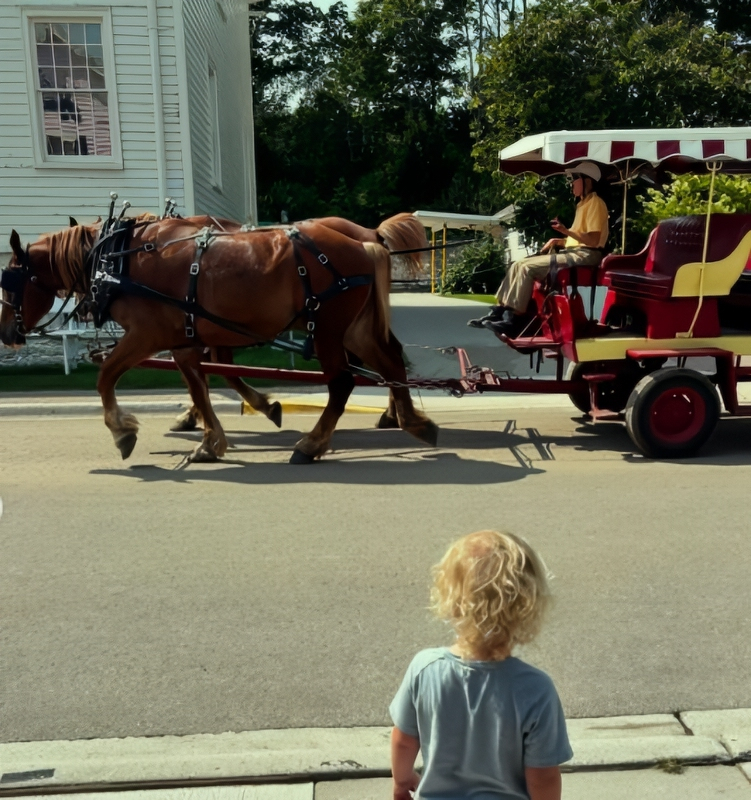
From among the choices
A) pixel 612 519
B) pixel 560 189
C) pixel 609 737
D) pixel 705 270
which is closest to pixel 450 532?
pixel 612 519

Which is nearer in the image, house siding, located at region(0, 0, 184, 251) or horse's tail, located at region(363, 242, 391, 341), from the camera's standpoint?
horse's tail, located at region(363, 242, 391, 341)

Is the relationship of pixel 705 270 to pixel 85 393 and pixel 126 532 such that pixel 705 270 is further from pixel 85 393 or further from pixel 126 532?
pixel 85 393

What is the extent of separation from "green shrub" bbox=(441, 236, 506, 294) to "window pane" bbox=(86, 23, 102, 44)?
1729 cm

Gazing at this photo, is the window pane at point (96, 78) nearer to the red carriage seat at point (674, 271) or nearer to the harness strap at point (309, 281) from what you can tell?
the harness strap at point (309, 281)

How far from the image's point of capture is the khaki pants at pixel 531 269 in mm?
7777

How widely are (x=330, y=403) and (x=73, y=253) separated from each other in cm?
256

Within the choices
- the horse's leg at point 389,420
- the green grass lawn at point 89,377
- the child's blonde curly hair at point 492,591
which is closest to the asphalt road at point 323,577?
the horse's leg at point 389,420

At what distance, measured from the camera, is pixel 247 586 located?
4727mm

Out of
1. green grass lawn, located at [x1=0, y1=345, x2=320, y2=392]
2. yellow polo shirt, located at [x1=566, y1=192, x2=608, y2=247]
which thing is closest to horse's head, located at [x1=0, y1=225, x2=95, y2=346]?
green grass lawn, located at [x1=0, y1=345, x2=320, y2=392]

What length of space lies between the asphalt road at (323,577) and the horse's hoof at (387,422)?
38.8 inches

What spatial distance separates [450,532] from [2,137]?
10.8m

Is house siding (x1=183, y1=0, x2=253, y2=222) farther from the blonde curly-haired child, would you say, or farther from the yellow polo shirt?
the blonde curly-haired child

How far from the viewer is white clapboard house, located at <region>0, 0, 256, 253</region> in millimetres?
13234

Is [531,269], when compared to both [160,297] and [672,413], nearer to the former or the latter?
[672,413]
